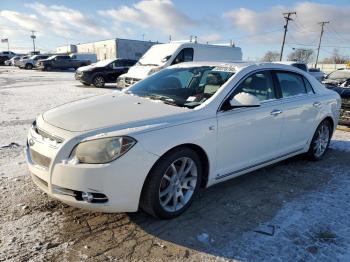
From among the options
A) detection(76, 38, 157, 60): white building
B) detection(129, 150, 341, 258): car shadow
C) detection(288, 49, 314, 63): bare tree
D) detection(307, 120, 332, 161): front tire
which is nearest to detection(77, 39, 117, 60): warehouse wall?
detection(76, 38, 157, 60): white building

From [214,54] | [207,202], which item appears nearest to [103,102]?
[207,202]

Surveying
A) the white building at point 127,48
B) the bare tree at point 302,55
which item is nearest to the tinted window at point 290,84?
the white building at point 127,48

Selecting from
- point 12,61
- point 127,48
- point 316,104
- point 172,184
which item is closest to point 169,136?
point 172,184

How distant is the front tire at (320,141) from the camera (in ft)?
18.5

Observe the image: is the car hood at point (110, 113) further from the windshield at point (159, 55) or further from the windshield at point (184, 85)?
the windshield at point (159, 55)

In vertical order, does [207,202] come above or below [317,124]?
below

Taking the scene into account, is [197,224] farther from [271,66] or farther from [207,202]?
[271,66]

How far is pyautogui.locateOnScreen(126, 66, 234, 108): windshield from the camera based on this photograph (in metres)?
4.04

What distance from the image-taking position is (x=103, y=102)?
13.5ft

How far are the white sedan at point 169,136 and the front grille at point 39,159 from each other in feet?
0.04

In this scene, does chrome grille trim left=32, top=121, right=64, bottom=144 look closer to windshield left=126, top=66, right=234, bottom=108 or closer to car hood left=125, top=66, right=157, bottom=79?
windshield left=126, top=66, right=234, bottom=108

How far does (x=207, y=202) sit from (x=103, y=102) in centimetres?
171

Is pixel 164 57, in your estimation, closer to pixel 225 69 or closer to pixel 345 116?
pixel 345 116

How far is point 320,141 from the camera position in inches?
229
